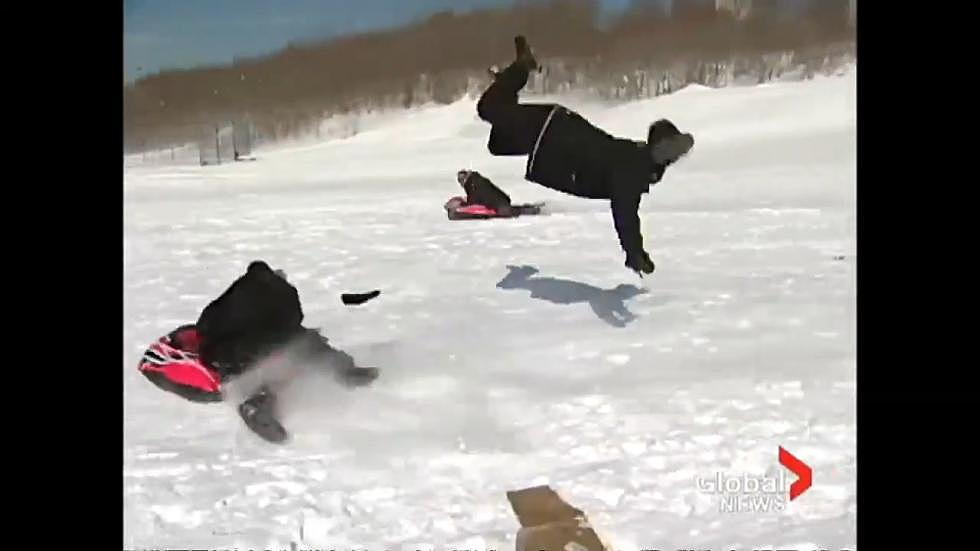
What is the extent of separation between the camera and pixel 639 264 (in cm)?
150

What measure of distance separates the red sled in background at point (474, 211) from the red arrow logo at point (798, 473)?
619 mm

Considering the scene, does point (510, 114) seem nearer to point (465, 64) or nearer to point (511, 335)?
point (465, 64)

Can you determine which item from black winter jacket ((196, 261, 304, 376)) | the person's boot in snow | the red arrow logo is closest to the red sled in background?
black winter jacket ((196, 261, 304, 376))

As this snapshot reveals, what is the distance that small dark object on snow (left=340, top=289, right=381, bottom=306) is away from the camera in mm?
1495

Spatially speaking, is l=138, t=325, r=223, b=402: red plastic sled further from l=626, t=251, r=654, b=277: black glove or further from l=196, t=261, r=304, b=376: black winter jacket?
l=626, t=251, r=654, b=277: black glove

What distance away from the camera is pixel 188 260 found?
1497mm

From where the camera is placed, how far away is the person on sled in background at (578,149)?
1.51m

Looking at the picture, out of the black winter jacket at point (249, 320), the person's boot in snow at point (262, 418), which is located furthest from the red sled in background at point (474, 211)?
the person's boot in snow at point (262, 418)

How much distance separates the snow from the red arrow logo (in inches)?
0.6

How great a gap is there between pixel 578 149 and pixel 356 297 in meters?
0.49

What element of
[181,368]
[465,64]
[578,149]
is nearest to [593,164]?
[578,149]

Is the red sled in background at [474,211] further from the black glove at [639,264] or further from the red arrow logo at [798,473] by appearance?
the red arrow logo at [798,473]
